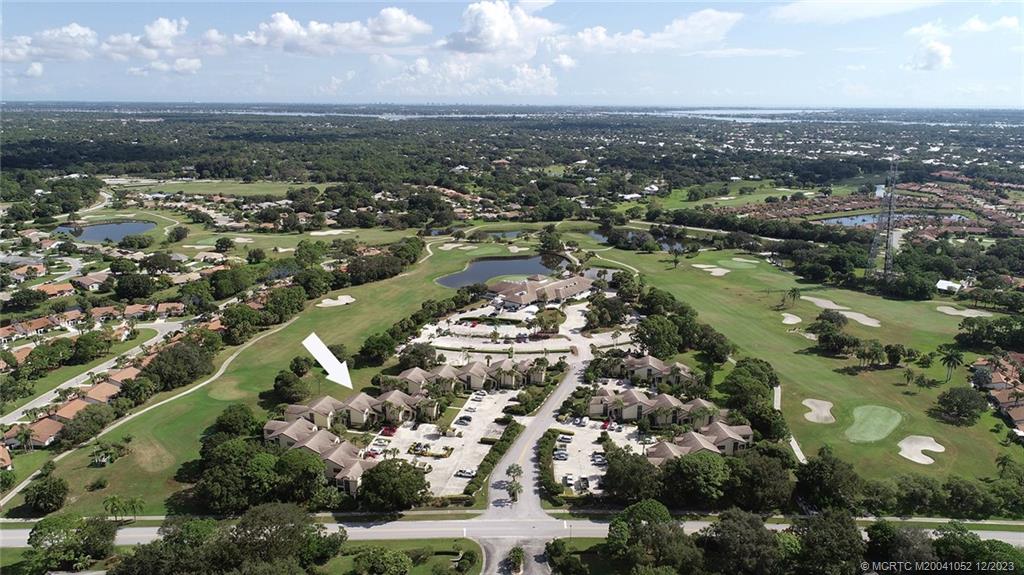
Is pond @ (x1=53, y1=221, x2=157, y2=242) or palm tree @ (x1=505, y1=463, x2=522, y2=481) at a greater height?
pond @ (x1=53, y1=221, x2=157, y2=242)

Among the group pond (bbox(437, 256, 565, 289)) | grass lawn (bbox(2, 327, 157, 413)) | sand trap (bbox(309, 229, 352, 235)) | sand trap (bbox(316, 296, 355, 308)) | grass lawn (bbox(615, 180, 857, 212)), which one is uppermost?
grass lawn (bbox(615, 180, 857, 212))

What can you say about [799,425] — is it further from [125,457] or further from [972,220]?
[972,220]

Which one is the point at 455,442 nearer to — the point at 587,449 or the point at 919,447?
the point at 587,449

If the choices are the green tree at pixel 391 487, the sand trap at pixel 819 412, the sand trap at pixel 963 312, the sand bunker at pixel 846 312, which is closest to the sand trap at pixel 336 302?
the green tree at pixel 391 487

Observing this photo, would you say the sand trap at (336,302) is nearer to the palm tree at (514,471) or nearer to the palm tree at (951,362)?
the palm tree at (514,471)

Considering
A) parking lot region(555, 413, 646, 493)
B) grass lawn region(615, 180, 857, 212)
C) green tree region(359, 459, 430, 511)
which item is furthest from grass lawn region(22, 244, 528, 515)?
grass lawn region(615, 180, 857, 212)

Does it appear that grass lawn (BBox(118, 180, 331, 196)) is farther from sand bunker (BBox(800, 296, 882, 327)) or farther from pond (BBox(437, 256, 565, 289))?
sand bunker (BBox(800, 296, 882, 327))
